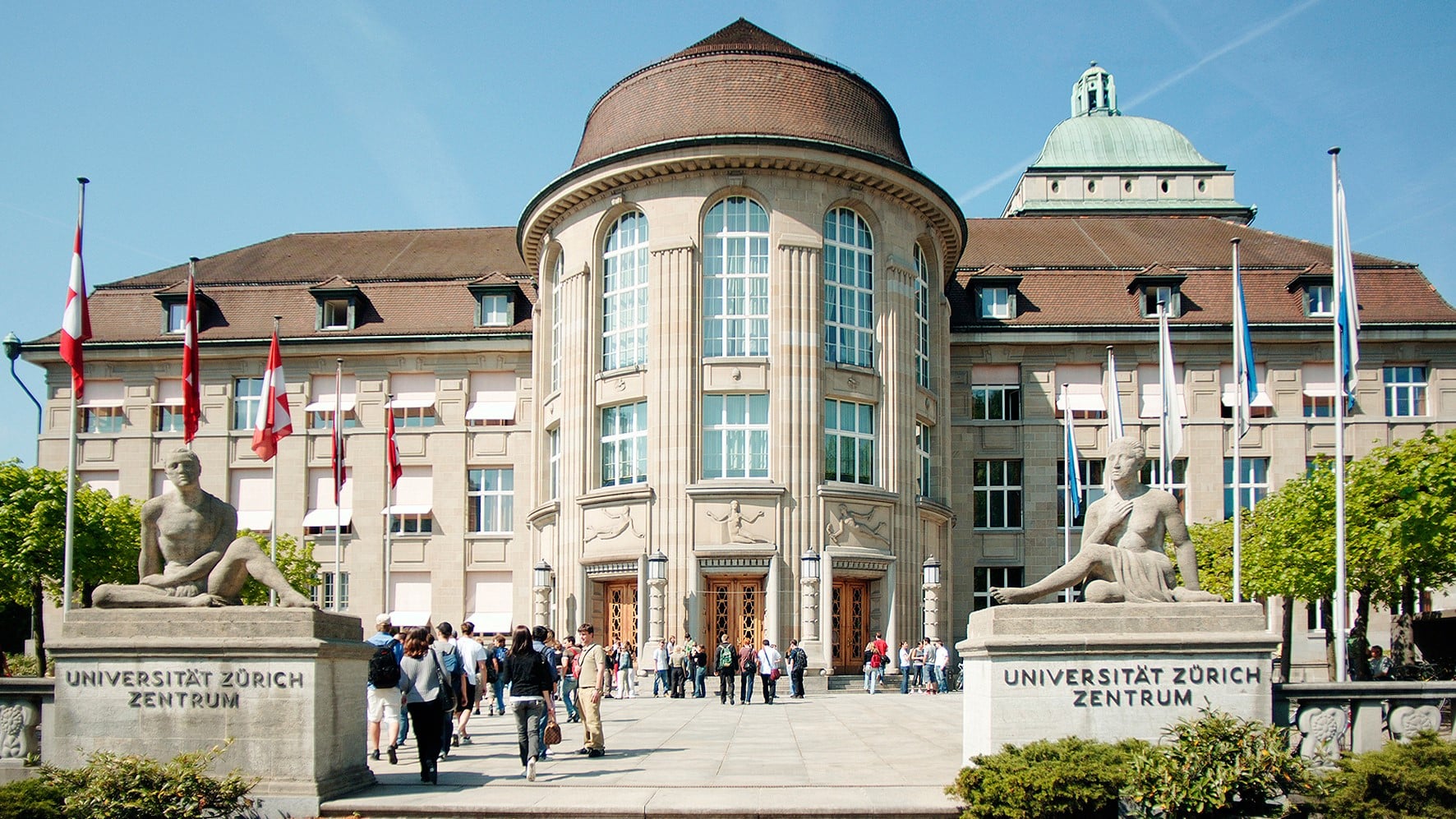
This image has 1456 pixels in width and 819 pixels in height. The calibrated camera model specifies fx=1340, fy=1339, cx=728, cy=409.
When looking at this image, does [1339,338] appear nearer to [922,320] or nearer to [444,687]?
[444,687]

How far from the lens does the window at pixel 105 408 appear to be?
47156mm

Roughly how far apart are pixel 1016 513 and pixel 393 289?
23404 mm

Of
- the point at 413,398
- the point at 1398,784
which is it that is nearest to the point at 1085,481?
the point at 413,398

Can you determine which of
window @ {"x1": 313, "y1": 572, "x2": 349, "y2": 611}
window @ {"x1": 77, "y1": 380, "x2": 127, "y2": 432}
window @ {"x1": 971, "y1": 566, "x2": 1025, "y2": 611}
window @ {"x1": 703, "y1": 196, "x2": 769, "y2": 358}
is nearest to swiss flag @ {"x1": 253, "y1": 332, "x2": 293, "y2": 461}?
window @ {"x1": 703, "y1": 196, "x2": 769, "y2": 358}

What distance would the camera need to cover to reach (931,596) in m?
36.8

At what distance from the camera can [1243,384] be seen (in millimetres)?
24625

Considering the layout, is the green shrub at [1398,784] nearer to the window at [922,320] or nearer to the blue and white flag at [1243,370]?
the blue and white flag at [1243,370]

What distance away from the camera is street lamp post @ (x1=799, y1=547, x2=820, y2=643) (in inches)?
1361

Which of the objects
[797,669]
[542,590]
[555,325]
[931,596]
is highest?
[555,325]

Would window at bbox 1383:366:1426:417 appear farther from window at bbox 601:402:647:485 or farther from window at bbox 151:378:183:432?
window at bbox 151:378:183:432

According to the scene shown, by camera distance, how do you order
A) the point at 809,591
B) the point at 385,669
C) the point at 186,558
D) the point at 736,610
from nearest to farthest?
the point at 186,558 < the point at 385,669 < the point at 809,591 < the point at 736,610

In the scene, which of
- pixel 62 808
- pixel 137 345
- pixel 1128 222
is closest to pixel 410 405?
pixel 137 345

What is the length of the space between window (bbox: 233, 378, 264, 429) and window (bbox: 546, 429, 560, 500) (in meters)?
12.0

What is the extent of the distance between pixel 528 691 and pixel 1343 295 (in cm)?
1507
